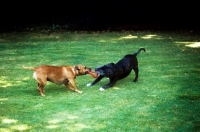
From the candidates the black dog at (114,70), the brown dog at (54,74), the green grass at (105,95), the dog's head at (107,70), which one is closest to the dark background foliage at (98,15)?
the green grass at (105,95)

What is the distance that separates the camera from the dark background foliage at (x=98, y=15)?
20000mm

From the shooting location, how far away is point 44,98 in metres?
7.21

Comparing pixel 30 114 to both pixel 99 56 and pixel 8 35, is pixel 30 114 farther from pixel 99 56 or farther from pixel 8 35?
pixel 8 35

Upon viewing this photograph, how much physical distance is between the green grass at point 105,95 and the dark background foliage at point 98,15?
649 cm

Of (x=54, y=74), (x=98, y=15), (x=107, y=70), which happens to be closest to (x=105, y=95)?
(x=107, y=70)

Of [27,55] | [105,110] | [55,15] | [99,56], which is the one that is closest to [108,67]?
[105,110]

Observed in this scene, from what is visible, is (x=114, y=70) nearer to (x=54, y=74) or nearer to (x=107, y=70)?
(x=107, y=70)

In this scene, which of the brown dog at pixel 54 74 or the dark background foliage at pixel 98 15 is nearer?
the brown dog at pixel 54 74

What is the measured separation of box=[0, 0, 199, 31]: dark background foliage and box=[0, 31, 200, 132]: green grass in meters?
6.49

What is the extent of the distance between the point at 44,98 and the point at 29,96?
442 millimetres

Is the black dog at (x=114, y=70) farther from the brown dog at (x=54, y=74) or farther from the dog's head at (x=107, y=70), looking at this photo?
the brown dog at (x=54, y=74)

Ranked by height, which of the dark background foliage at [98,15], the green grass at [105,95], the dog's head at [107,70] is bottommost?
the green grass at [105,95]

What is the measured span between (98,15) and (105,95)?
43.4ft

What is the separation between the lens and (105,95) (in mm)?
7402
